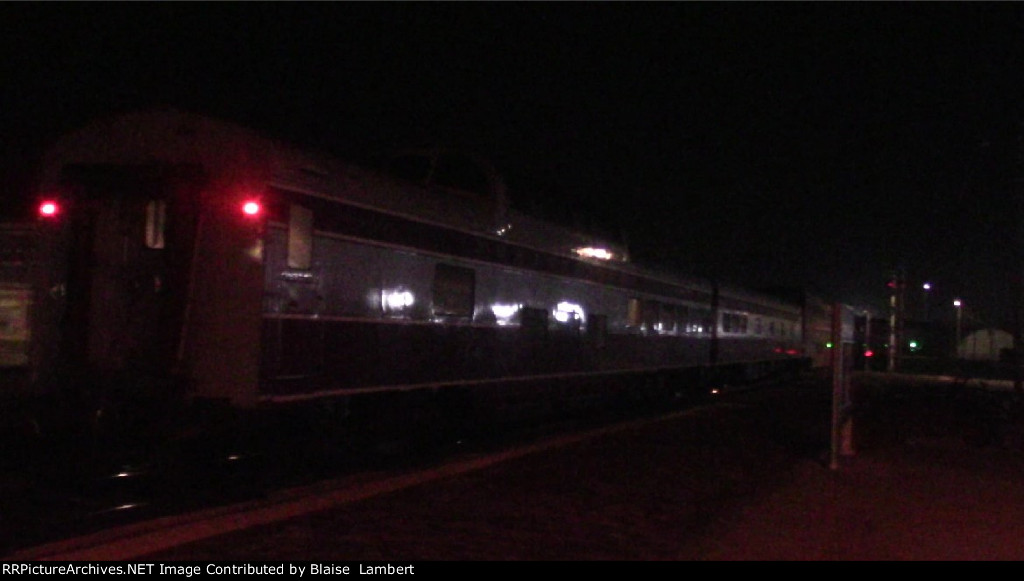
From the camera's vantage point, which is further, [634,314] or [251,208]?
[634,314]

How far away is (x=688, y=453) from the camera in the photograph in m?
12.3

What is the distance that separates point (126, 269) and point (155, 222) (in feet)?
1.63

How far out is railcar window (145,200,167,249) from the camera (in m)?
8.89

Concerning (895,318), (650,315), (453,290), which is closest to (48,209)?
(453,290)

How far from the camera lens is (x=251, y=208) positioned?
8.62 metres

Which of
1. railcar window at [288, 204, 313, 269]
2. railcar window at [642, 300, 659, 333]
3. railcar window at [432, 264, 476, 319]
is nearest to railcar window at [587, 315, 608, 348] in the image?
railcar window at [642, 300, 659, 333]

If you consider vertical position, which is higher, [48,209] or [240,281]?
[48,209]

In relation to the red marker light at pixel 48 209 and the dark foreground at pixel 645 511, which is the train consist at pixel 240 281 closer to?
the red marker light at pixel 48 209

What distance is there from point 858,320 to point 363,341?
38.0 metres

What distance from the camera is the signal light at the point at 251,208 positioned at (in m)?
8.62

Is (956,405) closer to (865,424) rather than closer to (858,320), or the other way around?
(865,424)

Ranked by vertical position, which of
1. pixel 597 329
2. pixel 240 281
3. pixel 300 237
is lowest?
pixel 597 329

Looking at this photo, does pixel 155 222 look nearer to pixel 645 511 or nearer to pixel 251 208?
pixel 251 208

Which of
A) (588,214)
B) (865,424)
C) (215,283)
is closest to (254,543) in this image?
(215,283)
